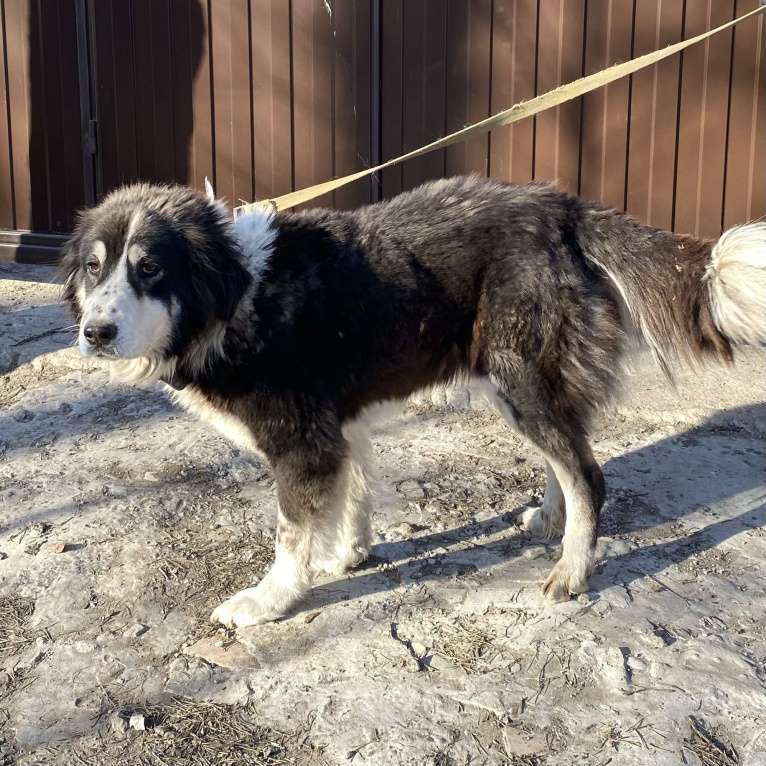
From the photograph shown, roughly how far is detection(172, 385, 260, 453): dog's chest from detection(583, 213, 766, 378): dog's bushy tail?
142 cm

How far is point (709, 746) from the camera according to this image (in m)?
2.70

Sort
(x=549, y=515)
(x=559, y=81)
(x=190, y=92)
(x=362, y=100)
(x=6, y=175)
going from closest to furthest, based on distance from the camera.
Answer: (x=549, y=515), (x=559, y=81), (x=362, y=100), (x=190, y=92), (x=6, y=175)

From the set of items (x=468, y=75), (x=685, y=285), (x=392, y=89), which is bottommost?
(x=685, y=285)

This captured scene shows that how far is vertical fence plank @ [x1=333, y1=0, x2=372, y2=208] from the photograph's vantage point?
23.0 ft

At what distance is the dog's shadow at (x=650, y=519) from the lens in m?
3.66

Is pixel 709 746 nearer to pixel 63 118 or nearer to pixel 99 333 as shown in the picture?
pixel 99 333

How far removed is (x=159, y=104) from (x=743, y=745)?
6.51 meters

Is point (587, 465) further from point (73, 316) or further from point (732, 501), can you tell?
point (73, 316)

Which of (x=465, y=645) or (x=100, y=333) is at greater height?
(x=100, y=333)

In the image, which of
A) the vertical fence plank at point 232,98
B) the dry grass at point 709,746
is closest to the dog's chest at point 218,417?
the dry grass at point 709,746

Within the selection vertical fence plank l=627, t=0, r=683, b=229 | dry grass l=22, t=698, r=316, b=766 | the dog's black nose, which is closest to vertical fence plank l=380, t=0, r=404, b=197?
vertical fence plank l=627, t=0, r=683, b=229

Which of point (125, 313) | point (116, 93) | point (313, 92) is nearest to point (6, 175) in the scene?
point (116, 93)

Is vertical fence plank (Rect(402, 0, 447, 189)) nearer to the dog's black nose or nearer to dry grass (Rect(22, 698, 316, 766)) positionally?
the dog's black nose

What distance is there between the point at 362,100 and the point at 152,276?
14.3 ft
